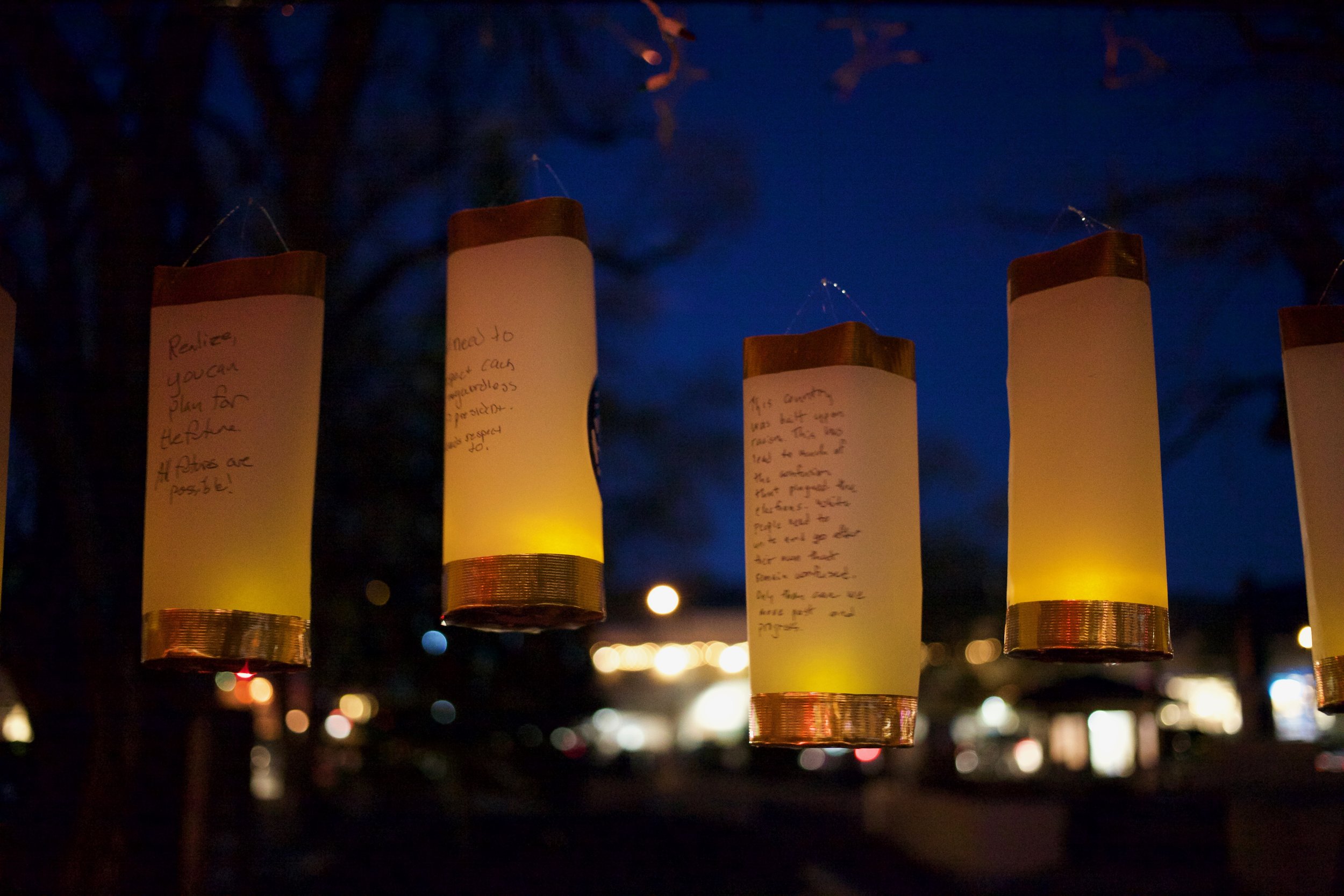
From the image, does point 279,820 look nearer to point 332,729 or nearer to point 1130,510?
point 332,729

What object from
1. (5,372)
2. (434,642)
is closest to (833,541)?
(5,372)

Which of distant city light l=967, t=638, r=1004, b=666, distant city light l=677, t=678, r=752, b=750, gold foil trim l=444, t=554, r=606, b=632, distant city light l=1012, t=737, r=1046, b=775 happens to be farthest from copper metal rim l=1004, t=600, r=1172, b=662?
distant city light l=677, t=678, r=752, b=750

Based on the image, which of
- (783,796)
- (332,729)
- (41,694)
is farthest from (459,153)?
(332,729)

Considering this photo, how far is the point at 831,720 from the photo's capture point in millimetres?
2668

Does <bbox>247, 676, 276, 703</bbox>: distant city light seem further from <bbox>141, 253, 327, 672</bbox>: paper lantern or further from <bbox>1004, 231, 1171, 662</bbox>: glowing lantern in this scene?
<bbox>1004, 231, 1171, 662</bbox>: glowing lantern

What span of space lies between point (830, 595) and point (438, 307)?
25.9ft

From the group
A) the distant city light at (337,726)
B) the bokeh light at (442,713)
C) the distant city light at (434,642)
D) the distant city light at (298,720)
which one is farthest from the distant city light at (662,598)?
the distant city light at (298,720)

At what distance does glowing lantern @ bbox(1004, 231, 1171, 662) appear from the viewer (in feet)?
8.57

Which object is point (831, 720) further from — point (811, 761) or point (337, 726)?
point (811, 761)

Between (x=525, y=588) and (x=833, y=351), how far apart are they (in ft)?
2.85

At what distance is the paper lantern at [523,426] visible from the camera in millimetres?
2613

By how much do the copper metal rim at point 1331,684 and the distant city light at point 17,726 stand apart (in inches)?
179

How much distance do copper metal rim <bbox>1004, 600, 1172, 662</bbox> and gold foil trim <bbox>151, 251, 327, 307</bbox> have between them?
1.70 metres

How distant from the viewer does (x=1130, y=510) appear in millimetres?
2615
